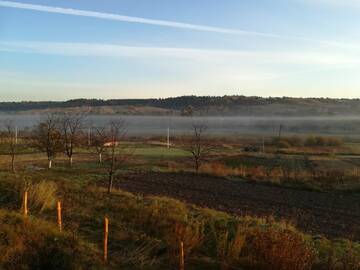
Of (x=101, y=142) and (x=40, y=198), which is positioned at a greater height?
(x=101, y=142)

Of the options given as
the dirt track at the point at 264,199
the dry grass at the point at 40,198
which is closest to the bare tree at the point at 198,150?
the dirt track at the point at 264,199

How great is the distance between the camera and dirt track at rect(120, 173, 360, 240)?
1895 centimetres

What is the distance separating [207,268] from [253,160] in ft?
124

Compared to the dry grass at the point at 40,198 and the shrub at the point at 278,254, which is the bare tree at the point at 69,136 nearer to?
the dry grass at the point at 40,198

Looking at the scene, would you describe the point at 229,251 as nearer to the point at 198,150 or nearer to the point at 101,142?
the point at 101,142

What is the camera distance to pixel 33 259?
10852mm

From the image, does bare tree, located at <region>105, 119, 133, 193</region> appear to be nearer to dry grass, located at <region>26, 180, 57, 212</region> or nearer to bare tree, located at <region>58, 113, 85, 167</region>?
bare tree, located at <region>58, 113, 85, 167</region>

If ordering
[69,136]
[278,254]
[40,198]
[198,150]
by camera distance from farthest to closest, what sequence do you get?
1. [69,136]
2. [198,150]
3. [40,198]
4. [278,254]

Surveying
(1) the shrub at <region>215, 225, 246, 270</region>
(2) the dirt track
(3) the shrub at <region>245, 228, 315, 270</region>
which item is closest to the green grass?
(2) the dirt track

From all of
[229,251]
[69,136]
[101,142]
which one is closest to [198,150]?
[101,142]

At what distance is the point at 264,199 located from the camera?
24.5m

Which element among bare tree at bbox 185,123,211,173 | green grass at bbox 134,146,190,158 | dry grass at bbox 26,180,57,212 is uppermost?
dry grass at bbox 26,180,57,212

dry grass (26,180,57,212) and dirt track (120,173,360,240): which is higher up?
dry grass (26,180,57,212)

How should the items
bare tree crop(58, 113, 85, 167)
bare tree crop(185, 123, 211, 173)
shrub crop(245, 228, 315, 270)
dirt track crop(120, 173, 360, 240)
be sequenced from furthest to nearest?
1. bare tree crop(58, 113, 85, 167)
2. bare tree crop(185, 123, 211, 173)
3. dirt track crop(120, 173, 360, 240)
4. shrub crop(245, 228, 315, 270)
